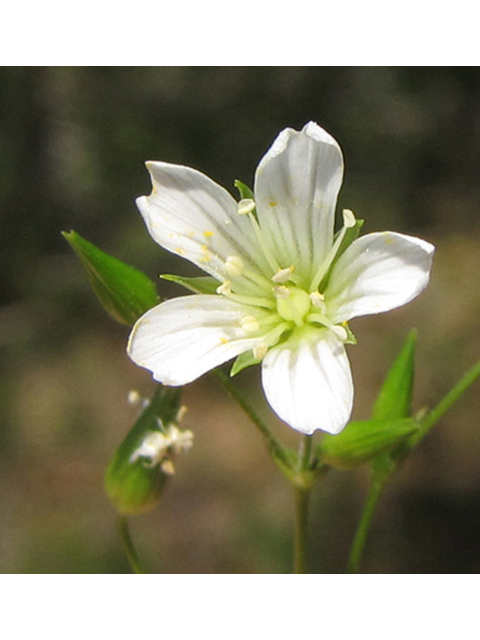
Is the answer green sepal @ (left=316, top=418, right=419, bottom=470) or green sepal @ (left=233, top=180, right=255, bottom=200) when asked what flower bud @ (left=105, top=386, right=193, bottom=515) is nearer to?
green sepal @ (left=316, top=418, right=419, bottom=470)

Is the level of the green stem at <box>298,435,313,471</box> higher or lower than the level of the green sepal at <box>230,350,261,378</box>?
lower

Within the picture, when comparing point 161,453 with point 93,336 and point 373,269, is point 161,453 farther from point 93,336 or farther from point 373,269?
point 93,336

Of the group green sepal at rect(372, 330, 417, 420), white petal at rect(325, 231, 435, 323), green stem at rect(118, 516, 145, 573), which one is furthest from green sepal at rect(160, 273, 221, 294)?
green stem at rect(118, 516, 145, 573)

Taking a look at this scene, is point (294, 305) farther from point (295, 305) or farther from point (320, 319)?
point (320, 319)

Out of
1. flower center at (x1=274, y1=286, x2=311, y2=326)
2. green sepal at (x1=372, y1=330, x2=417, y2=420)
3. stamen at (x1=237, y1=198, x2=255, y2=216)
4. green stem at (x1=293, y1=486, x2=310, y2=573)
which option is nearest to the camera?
stamen at (x1=237, y1=198, x2=255, y2=216)

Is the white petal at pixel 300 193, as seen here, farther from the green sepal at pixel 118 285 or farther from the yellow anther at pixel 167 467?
the yellow anther at pixel 167 467

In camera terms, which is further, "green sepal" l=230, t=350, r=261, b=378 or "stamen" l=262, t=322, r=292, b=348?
"stamen" l=262, t=322, r=292, b=348

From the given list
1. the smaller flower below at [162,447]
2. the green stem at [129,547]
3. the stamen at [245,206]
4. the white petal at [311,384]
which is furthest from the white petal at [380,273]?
the green stem at [129,547]
